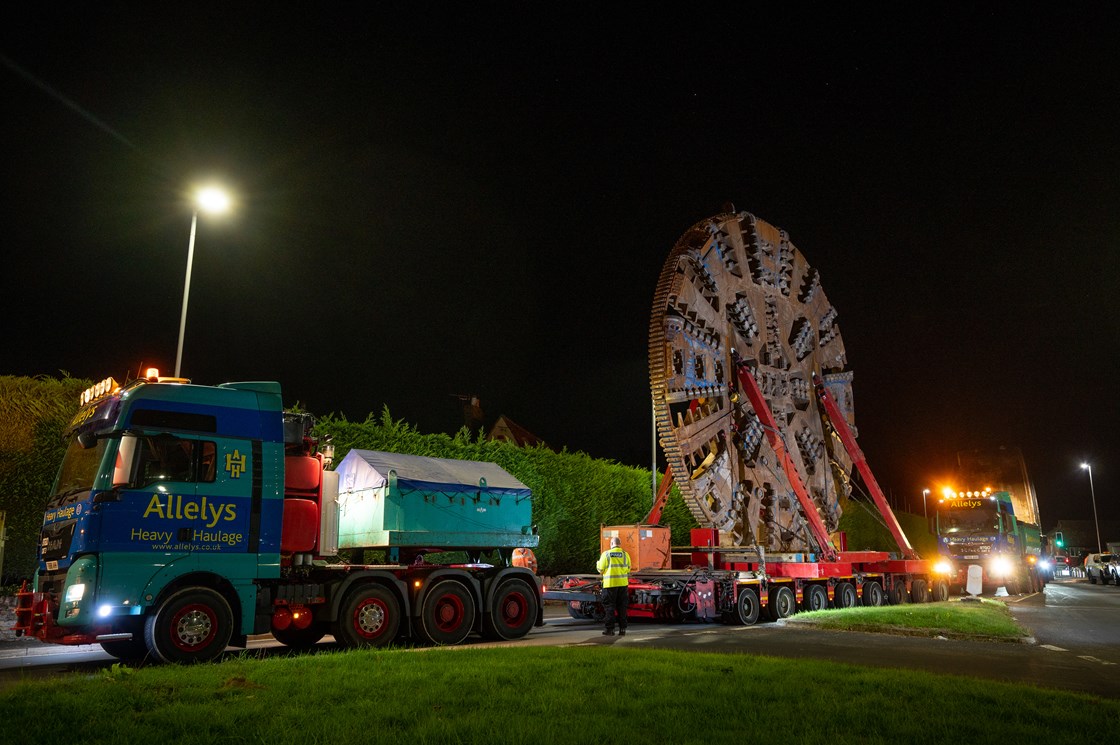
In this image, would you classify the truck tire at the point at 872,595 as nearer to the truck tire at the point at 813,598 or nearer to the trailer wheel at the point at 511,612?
the truck tire at the point at 813,598

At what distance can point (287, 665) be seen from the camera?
8633 millimetres

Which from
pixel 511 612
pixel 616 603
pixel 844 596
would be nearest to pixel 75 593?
pixel 511 612

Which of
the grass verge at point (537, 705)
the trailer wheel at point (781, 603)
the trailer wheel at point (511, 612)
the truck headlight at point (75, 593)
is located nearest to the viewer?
the grass verge at point (537, 705)

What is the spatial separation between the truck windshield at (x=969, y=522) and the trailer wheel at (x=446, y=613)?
86.2 feet

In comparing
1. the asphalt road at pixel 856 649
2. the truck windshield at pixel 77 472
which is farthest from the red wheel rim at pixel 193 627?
the truck windshield at pixel 77 472

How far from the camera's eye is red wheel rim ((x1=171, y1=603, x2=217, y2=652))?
955cm

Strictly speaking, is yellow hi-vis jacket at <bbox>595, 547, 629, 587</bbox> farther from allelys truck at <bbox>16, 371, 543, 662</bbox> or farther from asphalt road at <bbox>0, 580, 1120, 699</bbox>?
allelys truck at <bbox>16, 371, 543, 662</bbox>

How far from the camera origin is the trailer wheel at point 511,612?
13148mm

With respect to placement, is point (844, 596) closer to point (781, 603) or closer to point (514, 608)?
point (781, 603)

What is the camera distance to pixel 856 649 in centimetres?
1176

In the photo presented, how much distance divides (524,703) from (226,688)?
2663 millimetres

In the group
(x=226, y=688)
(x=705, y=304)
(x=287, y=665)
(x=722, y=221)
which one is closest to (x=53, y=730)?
(x=226, y=688)

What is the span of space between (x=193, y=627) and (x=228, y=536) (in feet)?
3.58

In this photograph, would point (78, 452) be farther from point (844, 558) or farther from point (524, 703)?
point (844, 558)
